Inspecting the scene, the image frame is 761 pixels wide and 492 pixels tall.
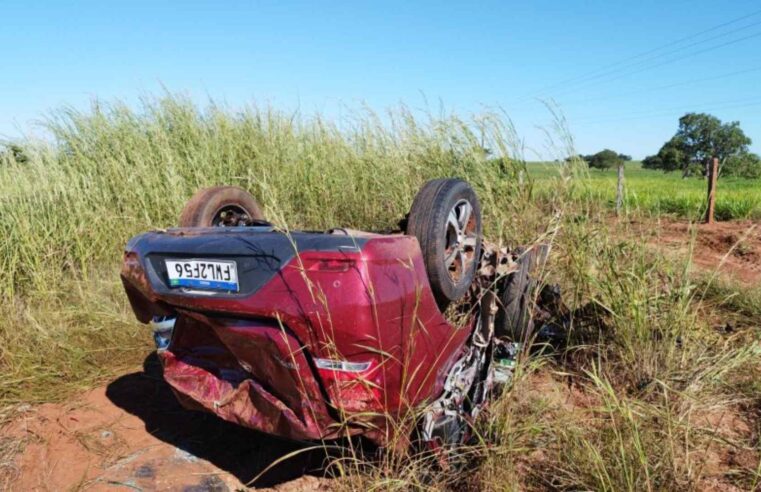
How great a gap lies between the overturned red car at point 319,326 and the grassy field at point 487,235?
0.91ft

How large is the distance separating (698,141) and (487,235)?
83.7 metres

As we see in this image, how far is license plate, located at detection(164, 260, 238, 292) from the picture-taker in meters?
1.89

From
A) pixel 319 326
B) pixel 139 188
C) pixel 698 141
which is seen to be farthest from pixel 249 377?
pixel 698 141

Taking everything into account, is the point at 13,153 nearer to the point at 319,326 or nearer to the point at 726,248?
the point at 319,326

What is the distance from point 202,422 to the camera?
296 centimetres

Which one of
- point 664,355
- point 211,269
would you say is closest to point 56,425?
point 211,269

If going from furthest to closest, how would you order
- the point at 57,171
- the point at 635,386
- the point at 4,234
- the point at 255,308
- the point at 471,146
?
1. the point at 57,171
2. the point at 471,146
3. the point at 4,234
4. the point at 635,386
5. the point at 255,308

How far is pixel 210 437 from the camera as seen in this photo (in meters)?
2.79

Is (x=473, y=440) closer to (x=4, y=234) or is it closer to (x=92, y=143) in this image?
(x=4, y=234)

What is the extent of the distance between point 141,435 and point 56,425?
0.58 m

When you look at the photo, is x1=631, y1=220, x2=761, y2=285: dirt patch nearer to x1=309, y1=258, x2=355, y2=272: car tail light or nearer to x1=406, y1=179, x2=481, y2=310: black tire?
x1=406, y1=179, x2=481, y2=310: black tire

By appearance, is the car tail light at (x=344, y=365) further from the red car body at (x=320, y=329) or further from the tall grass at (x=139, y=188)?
the tall grass at (x=139, y=188)

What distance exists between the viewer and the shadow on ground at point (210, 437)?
97.7 inches

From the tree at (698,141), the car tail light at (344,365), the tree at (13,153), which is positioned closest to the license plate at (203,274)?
the car tail light at (344,365)
